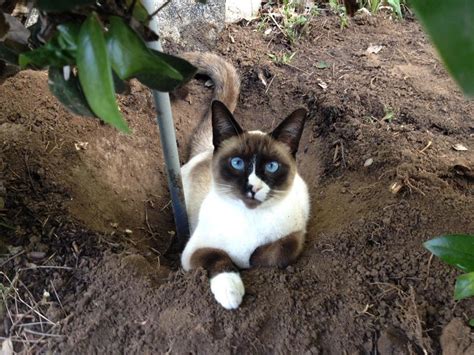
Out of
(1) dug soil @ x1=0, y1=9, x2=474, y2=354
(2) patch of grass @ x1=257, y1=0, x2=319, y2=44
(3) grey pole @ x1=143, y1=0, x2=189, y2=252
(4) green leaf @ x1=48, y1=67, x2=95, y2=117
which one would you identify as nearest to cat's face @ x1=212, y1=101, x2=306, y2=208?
(3) grey pole @ x1=143, y1=0, x2=189, y2=252

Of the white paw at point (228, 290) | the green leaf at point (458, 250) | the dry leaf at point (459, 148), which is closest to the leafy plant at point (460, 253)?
the green leaf at point (458, 250)

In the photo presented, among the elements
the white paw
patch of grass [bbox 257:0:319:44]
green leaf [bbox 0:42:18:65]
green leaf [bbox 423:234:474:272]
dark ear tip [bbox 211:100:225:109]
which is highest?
green leaf [bbox 0:42:18:65]

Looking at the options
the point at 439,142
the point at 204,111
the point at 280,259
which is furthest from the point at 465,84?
the point at 204,111

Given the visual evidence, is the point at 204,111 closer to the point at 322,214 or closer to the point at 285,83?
the point at 285,83

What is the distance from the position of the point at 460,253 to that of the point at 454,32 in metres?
1.02

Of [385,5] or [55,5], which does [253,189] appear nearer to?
[55,5]

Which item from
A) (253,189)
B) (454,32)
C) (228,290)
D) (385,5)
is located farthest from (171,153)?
(385,5)

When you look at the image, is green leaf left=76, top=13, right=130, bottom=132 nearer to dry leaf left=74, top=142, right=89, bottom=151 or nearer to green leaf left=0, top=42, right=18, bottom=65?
green leaf left=0, top=42, right=18, bottom=65

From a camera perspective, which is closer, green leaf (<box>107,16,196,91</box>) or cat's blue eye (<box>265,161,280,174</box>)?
green leaf (<box>107,16,196,91</box>)

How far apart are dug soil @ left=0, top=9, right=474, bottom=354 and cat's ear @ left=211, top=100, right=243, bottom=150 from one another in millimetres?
643

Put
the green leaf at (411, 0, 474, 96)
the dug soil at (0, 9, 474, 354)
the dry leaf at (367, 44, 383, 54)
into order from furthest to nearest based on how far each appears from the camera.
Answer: the dry leaf at (367, 44, 383, 54) < the dug soil at (0, 9, 474, 354) < the green leaf at (411, 0, 474, 96)

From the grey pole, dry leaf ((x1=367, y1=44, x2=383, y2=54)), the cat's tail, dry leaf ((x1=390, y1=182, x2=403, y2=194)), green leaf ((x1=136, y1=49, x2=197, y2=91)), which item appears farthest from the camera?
dry leaf ((x1=367, y1=44, x2=383, y2=54))

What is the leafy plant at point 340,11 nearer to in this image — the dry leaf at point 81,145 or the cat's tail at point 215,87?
the cat's tail at point 215,87

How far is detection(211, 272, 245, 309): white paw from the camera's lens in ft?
A: 6.14
